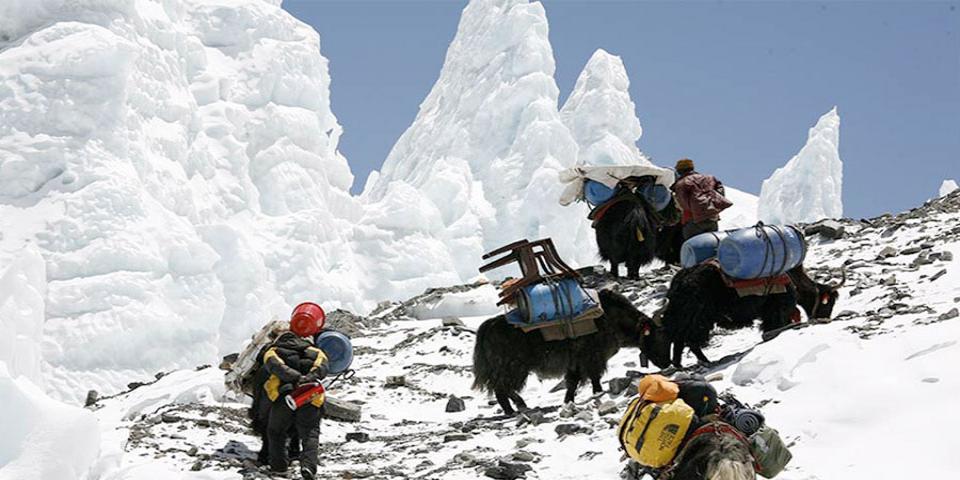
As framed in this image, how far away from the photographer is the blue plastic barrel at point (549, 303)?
26.3 ft

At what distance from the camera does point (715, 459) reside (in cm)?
404

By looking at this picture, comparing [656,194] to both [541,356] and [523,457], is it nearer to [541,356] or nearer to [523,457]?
[541,356]

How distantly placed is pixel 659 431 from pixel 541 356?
157 inches

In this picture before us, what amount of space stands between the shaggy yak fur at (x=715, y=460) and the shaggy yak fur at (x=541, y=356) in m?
3.91

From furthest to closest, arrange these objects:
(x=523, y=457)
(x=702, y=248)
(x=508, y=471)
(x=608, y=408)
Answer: (x=702, y=248) < (x=608, y=408) < (x=523, y=457) < (x=508, y=471)

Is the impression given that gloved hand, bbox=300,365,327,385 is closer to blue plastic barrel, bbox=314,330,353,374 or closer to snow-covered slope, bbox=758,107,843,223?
blue plastic barrel, bbox=314,330,353,374

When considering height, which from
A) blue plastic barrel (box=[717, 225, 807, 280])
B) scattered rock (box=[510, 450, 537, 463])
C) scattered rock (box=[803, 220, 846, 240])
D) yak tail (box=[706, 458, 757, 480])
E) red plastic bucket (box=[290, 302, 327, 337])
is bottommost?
scattered rock (box=[510, 450, 537, 463])

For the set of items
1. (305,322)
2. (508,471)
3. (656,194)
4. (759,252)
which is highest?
(656,194)

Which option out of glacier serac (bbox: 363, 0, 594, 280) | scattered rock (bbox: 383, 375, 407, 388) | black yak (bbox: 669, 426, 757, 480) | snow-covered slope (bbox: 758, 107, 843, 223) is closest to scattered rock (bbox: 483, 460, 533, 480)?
black yak (bbox: 669, 426, 757, 480)

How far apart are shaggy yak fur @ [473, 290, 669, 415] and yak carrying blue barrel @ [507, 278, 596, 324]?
27 cm

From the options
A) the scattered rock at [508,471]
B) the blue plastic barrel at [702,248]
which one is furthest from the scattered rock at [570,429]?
the blue plastic barrel at [702,248]

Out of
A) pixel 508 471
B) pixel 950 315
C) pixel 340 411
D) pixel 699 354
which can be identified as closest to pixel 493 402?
pixel 340 411

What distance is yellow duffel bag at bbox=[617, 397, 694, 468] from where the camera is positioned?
13.9 feet

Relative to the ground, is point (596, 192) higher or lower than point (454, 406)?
higher
